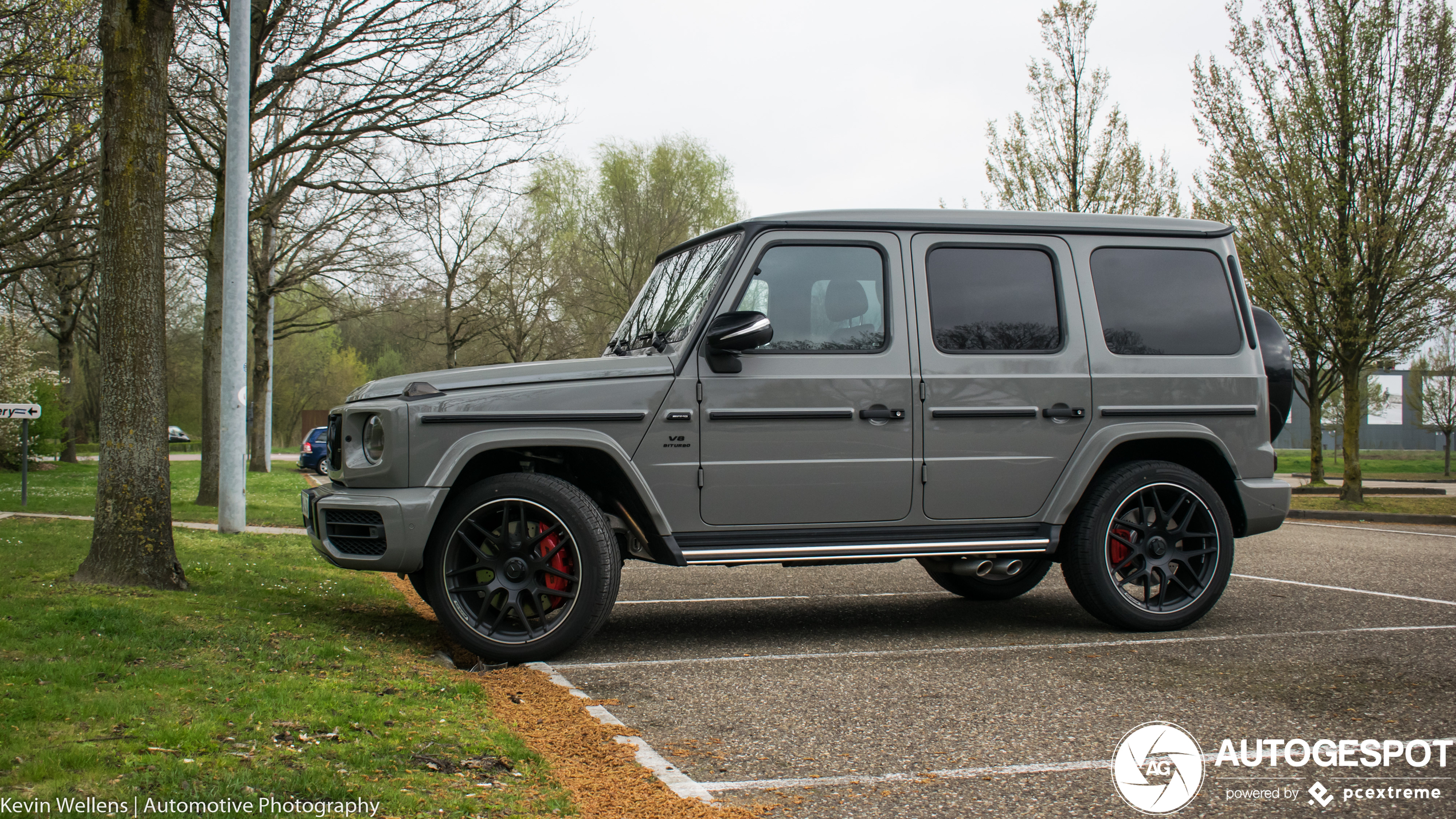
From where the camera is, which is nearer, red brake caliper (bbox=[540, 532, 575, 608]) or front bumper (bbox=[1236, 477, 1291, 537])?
red brake caliper (bbox=[540, 532, 575, 608])

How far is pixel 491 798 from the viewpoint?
310cm

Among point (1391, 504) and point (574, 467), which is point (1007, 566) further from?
point (1391, 504)

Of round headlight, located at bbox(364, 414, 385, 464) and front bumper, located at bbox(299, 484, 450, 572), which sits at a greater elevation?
round headlight, located at bbox(364, 414, 385, 464)

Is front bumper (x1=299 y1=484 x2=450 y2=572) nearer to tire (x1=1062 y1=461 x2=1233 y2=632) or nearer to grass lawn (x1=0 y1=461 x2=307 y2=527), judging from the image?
tire (x1=1062 y1=461 x2=1233 y2=632)

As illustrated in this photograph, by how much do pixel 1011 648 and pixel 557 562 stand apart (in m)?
2.45

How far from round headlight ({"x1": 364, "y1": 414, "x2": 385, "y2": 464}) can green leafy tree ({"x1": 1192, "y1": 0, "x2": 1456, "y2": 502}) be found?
17581mm

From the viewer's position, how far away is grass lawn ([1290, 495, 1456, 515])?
674 inches

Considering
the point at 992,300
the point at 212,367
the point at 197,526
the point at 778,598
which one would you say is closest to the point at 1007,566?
the point at 992,300

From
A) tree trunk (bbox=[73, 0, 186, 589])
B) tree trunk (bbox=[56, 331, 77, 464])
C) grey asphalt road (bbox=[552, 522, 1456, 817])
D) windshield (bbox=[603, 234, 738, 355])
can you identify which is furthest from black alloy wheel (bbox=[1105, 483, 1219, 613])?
tree trunk (bbox=[56, 331, 77, 464])

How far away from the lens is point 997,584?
7297 millimetres

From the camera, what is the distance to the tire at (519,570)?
508 cm

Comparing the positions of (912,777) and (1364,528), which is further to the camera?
(1364,528)

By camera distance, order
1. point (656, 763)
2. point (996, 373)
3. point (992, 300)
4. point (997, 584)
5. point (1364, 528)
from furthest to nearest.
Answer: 1. point (1364, 528)
2. point (997, 584)
3. point (992, 300)
4. point (996, 373)
5. point (656, 763)

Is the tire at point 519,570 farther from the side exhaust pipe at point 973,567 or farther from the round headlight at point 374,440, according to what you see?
the side exhaust pipe at point 973,567
